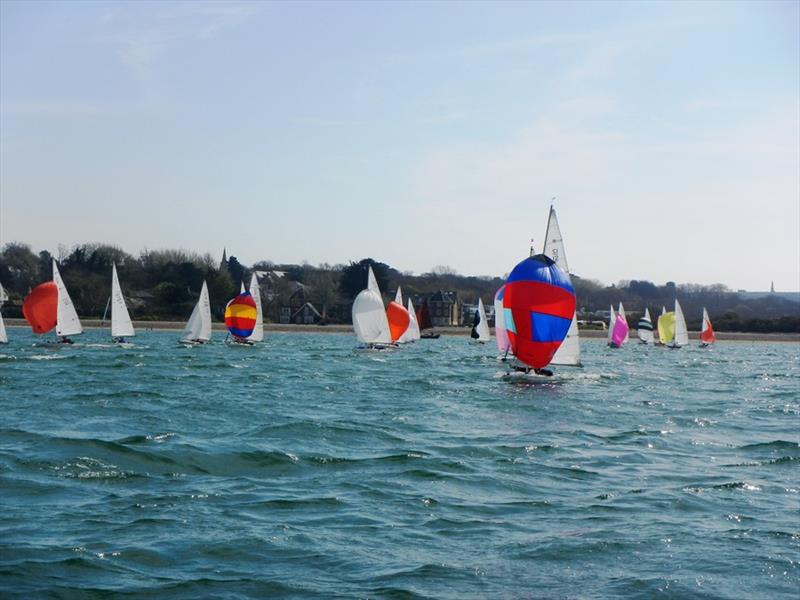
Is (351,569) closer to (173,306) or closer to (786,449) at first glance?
(786,449)

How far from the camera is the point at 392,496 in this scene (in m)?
13.7

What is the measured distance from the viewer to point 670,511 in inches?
514

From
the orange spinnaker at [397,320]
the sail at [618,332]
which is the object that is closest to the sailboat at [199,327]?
the orange spinnaker at [397,320]

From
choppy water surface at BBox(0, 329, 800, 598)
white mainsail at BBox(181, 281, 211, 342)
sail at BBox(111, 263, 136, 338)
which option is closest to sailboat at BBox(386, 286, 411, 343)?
white mainsail at BBox(181, 281, 211, 342)

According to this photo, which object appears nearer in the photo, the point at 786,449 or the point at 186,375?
the point at 786,449

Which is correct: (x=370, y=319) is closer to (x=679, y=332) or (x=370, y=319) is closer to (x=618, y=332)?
(x=618, y=332)

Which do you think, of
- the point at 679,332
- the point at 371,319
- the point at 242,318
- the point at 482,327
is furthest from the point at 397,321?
the point at 679,332

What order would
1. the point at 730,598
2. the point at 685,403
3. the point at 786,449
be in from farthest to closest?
the point at 685,403
the point at 786,449
the point at 730,598

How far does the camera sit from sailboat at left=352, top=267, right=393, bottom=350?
184 feet

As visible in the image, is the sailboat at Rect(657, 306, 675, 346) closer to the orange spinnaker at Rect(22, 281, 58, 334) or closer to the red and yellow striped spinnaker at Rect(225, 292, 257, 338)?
the red and yellow striped spinnaker at Rect(225, 292, 257, 338)

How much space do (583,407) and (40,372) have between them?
19233 mm

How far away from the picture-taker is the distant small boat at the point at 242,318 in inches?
2400

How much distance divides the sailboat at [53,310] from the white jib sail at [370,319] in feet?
50.1

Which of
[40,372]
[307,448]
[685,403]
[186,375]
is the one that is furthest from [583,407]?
[40,372]
